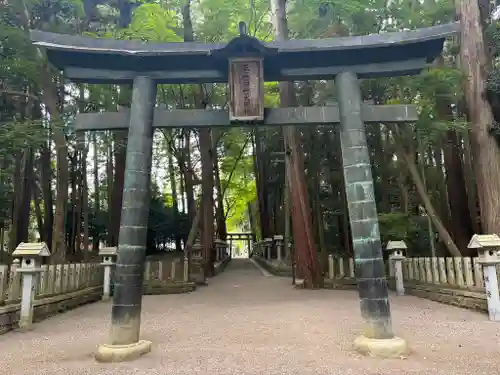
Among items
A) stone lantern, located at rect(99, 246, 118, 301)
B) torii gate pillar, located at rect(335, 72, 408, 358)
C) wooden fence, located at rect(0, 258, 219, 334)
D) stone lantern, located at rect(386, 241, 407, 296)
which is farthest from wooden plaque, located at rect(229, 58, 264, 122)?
stone lantern, located at rect(99, 246, 118, 301)

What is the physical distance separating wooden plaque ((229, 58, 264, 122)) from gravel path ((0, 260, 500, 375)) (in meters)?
3.26

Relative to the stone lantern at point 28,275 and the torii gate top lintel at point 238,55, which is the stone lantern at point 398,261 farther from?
the stone lantern at point 28,275

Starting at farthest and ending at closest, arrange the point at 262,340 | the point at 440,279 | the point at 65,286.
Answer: the point at 440,279 → the point at 65,286 → the point at 262,340

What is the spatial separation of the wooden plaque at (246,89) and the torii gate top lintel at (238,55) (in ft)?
0.51

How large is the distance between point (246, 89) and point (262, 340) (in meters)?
3.74

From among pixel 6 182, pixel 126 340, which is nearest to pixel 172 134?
pixel 6 182

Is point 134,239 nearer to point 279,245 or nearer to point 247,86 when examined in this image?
point 247,86

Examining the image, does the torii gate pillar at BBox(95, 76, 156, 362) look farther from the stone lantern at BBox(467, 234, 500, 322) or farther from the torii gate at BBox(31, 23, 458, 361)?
the stone lantern at BBox(467, 234, 500, 322)

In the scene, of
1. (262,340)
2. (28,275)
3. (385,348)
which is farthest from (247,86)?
(28,275)

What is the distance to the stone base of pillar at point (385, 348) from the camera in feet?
16.4

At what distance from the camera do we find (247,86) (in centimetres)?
589

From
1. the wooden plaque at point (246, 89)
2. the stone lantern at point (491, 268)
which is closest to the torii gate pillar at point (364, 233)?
the wooden plaque at point (246, 89)

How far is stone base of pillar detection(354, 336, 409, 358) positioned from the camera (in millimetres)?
4988

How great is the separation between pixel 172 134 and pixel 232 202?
54.4 feet
